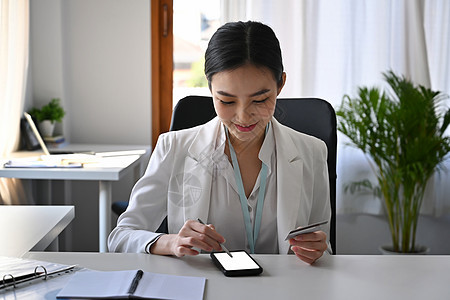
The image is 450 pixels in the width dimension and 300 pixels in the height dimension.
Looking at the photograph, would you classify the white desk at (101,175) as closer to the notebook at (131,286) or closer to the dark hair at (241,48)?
the dark hair at (241,48)

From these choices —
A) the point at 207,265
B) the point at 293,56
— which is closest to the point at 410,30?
the point at 293,56

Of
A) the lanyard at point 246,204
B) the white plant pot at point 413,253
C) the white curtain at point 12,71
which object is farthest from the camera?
the white plant pot at point 413,253

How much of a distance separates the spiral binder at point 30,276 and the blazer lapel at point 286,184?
604 millimetres

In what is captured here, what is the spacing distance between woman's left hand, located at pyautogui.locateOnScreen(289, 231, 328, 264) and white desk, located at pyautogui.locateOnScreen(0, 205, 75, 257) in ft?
2.17

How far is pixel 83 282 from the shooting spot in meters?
1.20

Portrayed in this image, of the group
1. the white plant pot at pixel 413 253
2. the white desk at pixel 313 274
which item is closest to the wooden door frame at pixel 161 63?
the white plant pot at pixel 413 253

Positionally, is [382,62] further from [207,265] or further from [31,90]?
[207,265]

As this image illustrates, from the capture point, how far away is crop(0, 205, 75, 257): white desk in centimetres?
152

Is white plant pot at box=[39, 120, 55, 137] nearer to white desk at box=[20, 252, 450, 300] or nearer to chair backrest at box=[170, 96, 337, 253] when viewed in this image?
chair backrest at box=[170, 96, 337, 253]

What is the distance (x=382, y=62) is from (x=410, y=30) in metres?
0.25

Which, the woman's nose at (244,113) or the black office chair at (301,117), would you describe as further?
the black office chair at (301,117)

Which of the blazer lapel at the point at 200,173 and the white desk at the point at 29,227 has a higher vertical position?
the blazer lapel at the point at 200,173

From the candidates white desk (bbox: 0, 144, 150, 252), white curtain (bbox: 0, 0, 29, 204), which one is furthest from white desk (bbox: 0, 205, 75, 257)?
white curtain (bbox: 0, 0, 29, 204)

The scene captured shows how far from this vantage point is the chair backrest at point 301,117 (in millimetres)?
1901
